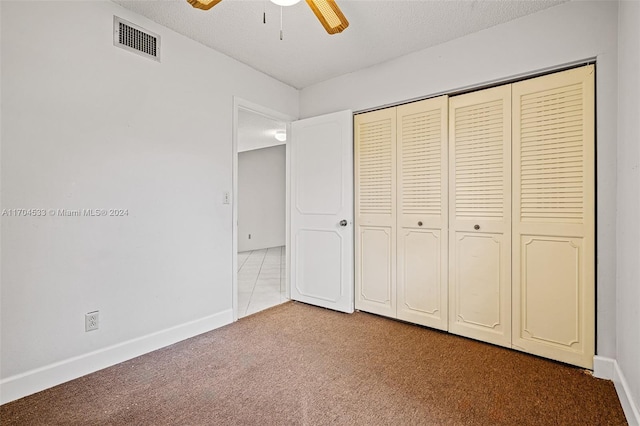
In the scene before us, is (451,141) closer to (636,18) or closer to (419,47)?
(419,47)

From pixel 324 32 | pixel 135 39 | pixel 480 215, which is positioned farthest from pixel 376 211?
pixel 135 39

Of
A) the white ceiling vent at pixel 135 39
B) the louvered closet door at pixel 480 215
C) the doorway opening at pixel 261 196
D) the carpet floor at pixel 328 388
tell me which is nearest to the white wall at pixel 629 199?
the carpet floor at pixel 328 388

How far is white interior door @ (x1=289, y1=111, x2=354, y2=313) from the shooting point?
119 inches

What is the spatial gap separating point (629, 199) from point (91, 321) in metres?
3.14

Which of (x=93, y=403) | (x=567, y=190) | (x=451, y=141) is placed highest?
(x=451, y=141)

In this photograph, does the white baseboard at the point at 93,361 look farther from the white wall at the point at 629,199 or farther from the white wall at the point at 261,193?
the white wall at the point at 261,193

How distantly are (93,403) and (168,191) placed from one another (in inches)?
54.0

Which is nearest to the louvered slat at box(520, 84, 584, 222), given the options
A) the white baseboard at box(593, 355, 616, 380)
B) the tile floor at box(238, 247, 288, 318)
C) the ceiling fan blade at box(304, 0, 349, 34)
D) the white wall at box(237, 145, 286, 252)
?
the white baseboard at box(593, 355, 616, 380)

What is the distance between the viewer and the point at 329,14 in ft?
5.58

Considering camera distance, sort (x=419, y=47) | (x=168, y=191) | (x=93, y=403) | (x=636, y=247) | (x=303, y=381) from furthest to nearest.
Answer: (x=419, y=47) < (x=168, y=191) < (x=303, y=381) < (x=93, y=403) < (x=636, y=247)

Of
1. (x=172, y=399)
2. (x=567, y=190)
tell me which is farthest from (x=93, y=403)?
(x=567, y=190)

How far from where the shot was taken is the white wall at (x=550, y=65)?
187cm

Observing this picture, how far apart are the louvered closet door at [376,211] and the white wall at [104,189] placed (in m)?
1.24

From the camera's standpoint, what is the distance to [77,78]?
1894 mm
